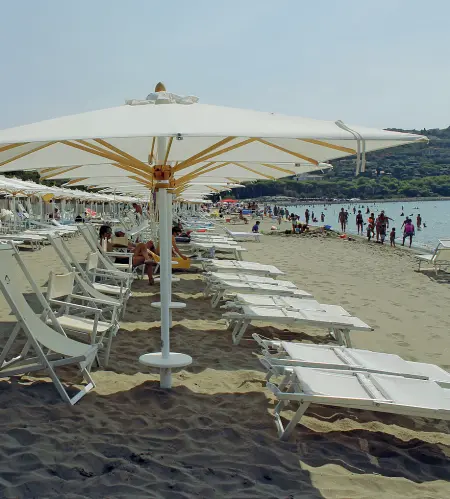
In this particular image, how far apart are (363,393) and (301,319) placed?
1894mm

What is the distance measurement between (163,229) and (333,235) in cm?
2293

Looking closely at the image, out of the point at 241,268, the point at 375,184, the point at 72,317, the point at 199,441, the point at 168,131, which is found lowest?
the point at 199,441

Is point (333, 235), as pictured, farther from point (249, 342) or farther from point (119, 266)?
point (249, 342)

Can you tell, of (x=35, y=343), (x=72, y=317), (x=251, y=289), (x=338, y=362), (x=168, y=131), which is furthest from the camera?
(x=251, y=289)

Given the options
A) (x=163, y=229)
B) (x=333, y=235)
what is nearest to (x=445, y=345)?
(x=163, y=229)

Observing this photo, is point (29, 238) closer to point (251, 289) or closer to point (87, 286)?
point (251, 289)

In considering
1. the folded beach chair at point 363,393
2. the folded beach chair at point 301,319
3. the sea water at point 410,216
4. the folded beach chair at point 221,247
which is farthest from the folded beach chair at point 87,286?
the sea water at point 410,216

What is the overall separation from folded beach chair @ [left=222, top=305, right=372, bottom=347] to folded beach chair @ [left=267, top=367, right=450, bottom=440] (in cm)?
144

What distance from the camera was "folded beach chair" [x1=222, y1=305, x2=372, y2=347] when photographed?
5012 mm

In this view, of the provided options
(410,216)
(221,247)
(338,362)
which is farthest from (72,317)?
(410,216)

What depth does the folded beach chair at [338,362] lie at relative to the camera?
352 cm

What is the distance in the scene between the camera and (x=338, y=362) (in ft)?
12.3

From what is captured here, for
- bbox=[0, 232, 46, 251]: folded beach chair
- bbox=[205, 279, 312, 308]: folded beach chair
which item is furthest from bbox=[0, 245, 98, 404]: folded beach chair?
bbox=[0, 232, 46, 251]: folded beach chair

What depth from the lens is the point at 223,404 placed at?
380 cm
